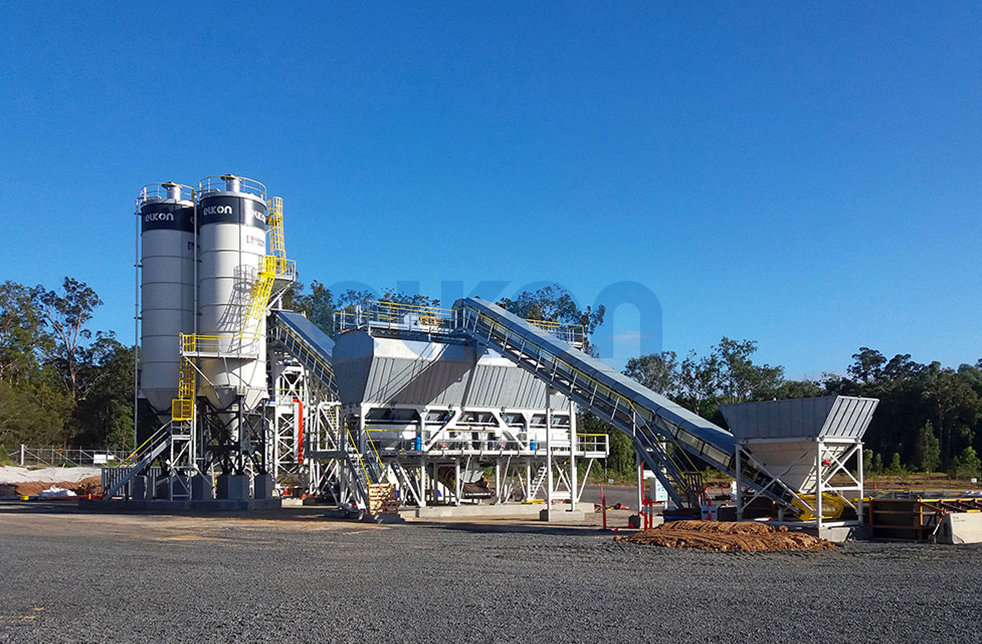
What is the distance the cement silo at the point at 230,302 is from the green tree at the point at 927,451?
44178 mm

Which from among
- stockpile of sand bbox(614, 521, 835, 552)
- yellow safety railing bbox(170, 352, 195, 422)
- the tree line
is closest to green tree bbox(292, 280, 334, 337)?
the tree line

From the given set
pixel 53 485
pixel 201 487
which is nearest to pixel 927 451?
pixel 201 487

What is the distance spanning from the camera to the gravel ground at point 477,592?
10.6 meters

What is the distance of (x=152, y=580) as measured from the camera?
1501 centimetres

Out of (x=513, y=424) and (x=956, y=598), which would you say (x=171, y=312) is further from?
(x=956, y=598)

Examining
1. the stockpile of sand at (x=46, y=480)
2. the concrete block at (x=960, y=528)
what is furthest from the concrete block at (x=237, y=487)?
the concrete block at (x=960, y=528)

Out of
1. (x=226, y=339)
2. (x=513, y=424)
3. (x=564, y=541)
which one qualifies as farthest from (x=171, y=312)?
(x=564, y=541)

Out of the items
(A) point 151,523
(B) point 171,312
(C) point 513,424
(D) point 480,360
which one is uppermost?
(B) point 171,312

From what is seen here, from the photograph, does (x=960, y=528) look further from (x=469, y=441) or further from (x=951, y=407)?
(x=951, y=407)

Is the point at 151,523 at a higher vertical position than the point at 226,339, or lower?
lower

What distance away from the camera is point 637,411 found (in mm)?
25906

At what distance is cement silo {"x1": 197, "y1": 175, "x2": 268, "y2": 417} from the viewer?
38.5 meters

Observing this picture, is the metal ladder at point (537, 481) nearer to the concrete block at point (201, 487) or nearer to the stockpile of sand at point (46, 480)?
the concrete block at point (201, 487)

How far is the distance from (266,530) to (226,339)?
561 inches
